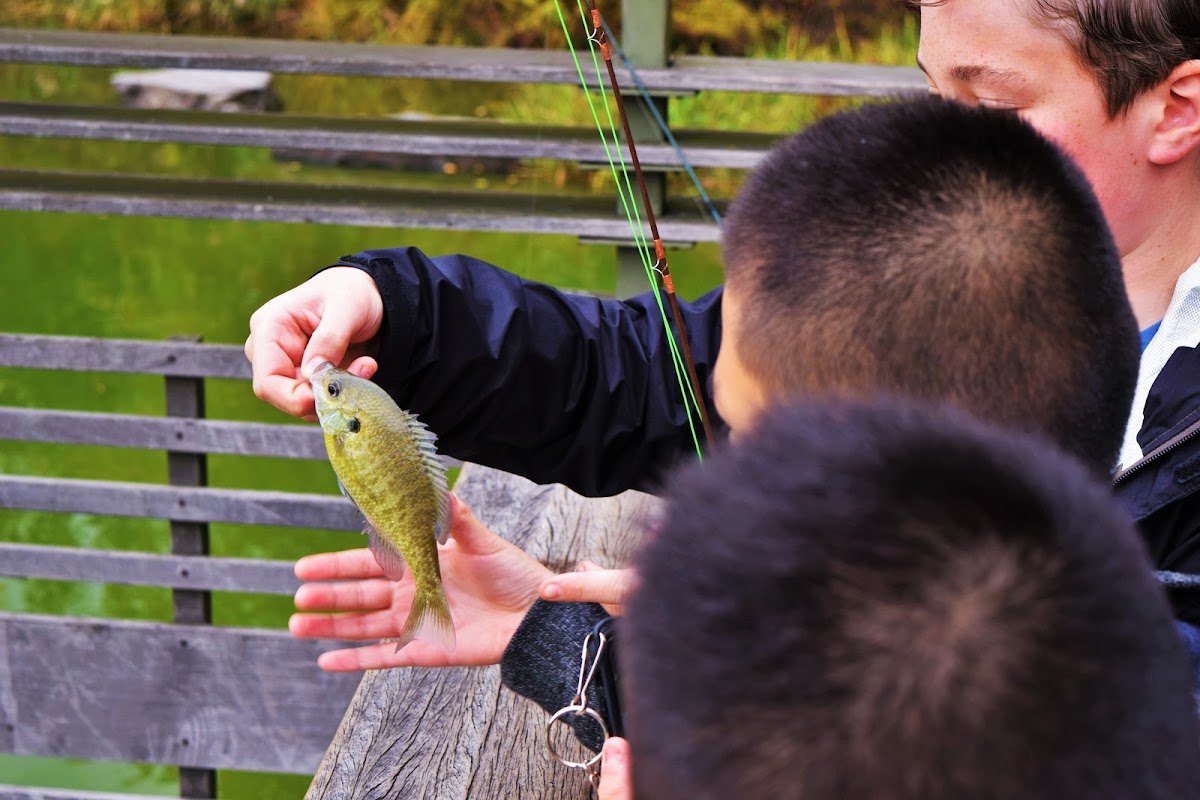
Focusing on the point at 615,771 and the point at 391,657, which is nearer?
the point at 615,771

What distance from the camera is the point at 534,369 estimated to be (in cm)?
154

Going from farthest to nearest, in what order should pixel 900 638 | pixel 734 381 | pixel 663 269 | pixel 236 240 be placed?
pixel 236 240
pixel 663 269
pixel 734 381
pixel 900 638

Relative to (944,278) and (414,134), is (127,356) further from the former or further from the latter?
(944,278)

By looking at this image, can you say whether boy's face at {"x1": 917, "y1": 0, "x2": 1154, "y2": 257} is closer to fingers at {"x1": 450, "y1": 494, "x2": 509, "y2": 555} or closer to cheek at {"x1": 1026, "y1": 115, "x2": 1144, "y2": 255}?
cheek at {"x1": 1026, "y1": 115, "x2": 1144, "y2": 255}

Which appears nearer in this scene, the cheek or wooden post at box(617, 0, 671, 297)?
the cheek

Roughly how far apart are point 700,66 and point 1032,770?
314 centimetres

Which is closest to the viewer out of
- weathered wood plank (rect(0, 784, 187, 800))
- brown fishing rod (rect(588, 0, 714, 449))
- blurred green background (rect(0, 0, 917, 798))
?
brown fishing rod (rect(588, 0, 714, 449))

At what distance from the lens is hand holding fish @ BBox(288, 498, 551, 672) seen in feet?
4.66

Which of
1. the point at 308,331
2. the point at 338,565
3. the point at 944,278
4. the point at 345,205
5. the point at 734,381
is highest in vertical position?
the point at 944,278

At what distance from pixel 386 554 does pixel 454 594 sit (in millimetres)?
138

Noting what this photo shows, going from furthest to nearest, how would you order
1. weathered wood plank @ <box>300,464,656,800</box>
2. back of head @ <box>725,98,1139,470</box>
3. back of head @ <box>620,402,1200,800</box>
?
weathered wood plank @ <box>300,464,656,800</box> < back of head @ <box>725,98,1139,470</box> < back of head @ <box>620,402,1200,800</box>

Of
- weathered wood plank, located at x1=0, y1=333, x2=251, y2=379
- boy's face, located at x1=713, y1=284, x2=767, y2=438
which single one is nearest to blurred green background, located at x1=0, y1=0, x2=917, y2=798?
weathered wood plank, located at x1=0, y1=333, x2=251, y2=379

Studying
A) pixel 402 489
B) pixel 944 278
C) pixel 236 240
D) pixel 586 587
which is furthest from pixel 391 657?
pixel 236 240

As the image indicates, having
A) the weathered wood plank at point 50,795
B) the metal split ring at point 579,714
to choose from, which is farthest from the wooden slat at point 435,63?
the metal split ring at point 579,714
